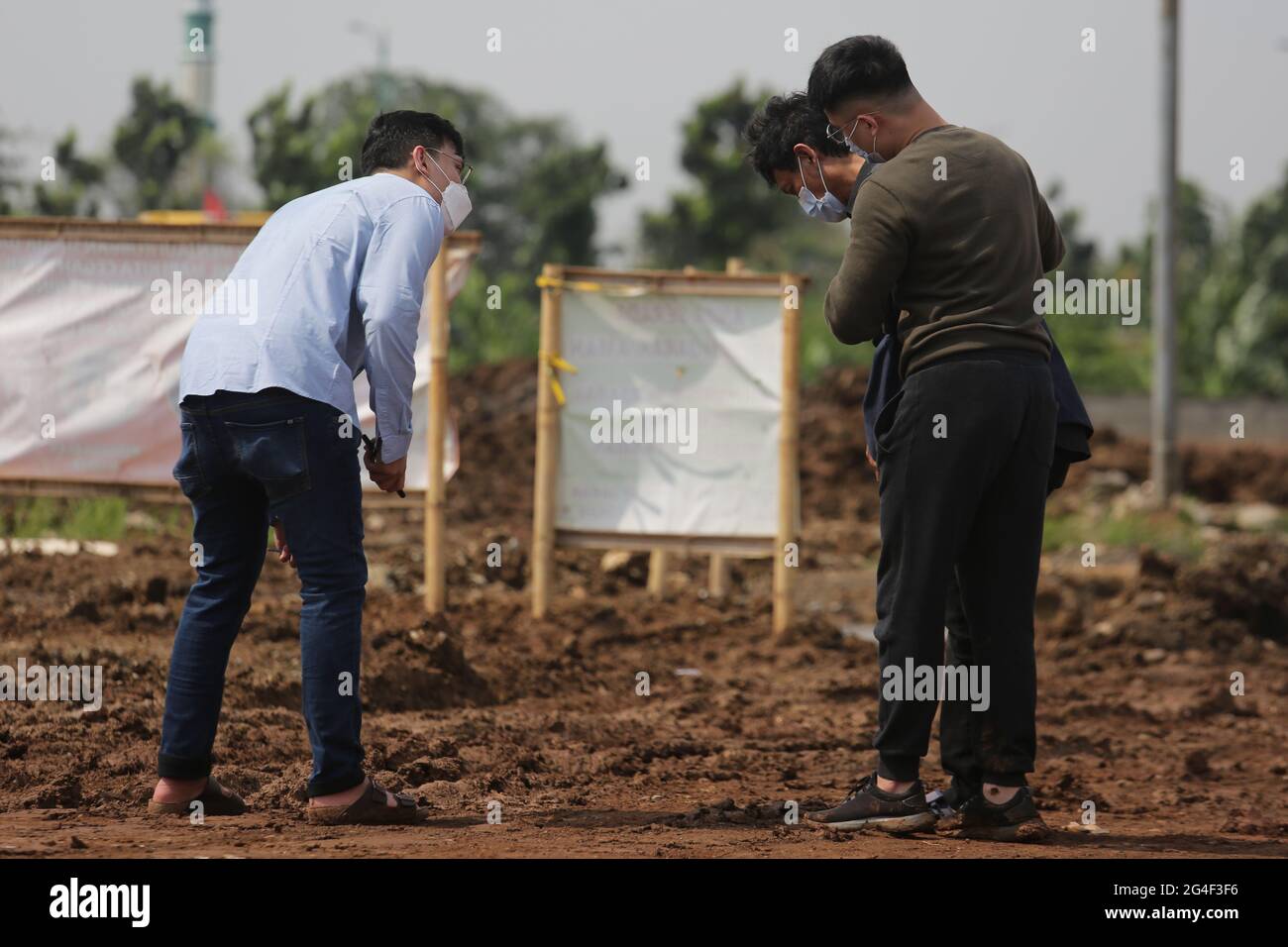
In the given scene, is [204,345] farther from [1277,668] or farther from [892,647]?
[1277,668]

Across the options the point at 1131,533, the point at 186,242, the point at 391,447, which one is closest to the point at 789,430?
the point at 186,242

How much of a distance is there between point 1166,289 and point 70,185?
17.3 m

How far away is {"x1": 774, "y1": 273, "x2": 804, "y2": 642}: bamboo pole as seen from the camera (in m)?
8.32

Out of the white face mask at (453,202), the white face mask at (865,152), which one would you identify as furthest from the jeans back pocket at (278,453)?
the white face mask at (865,152)

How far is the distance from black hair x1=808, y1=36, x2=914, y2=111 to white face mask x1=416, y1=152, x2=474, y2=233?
111 centimetres

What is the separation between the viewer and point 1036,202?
449 cm

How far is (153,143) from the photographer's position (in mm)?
27562

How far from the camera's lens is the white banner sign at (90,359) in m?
8.00

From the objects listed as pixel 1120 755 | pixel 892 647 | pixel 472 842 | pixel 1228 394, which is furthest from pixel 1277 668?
pixel 1228 394

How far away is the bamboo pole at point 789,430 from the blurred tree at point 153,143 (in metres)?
21.3

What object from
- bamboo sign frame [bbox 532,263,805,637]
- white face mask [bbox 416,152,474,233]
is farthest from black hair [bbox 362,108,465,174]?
bamboo sign frame [bbox 532,263,805,637]

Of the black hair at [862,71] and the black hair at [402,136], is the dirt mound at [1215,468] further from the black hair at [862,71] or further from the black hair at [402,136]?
the black hair at [402,136]

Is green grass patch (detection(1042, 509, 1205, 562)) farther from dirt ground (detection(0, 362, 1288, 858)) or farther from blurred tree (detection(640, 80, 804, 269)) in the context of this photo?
blurred tree (detection(640, 80, 804, 269))
